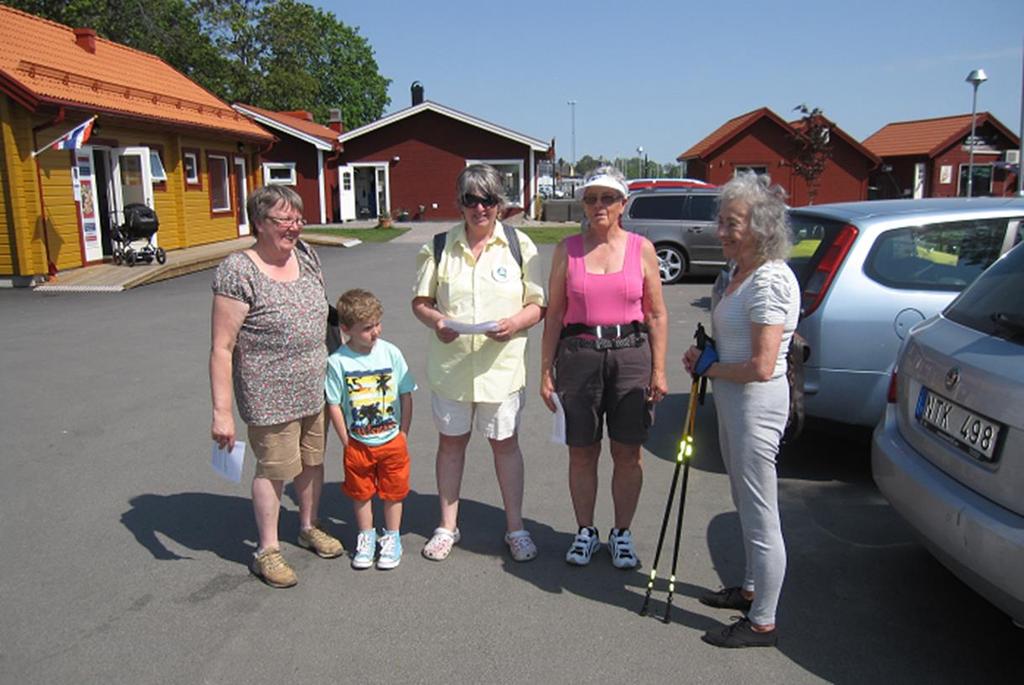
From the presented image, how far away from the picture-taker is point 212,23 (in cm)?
4791

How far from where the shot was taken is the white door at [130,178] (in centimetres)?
1689

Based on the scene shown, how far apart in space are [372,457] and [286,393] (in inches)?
19.7

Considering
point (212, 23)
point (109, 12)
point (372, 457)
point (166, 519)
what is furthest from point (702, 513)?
point (212, 23)

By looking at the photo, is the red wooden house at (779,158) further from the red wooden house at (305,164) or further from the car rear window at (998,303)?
the car rear window at (998,303)

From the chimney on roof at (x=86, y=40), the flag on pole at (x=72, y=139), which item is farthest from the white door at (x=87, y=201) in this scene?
the chimney on roof at (x=86, y=40)

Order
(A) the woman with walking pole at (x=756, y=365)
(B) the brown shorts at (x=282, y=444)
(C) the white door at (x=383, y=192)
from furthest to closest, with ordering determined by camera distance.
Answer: (C) the white door at (x=383, y=192), (B) the brown shorts at (x=282, y=444), (A) the woman with walking pole at (x=756, y=365)

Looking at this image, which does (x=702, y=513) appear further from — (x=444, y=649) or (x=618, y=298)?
(x=444, y=649)

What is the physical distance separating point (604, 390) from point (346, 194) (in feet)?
104

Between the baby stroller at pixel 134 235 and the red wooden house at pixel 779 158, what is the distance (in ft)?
91.7

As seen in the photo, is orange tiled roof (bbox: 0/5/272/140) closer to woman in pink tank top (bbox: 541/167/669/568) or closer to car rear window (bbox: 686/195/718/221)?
car rear window (bbox: 686/195/718/221)

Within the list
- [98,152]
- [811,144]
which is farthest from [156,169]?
[811,144]

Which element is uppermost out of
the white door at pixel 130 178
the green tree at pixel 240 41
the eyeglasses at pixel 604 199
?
the green tree at pixel 240 41

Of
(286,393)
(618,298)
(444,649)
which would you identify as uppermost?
(618,298)

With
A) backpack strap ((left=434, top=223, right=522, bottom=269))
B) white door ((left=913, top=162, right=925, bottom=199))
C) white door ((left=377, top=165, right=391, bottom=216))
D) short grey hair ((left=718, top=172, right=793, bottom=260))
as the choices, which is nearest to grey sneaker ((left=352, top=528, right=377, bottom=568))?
backpack strap ((left=434, top=223, right=522, bottom=269))
